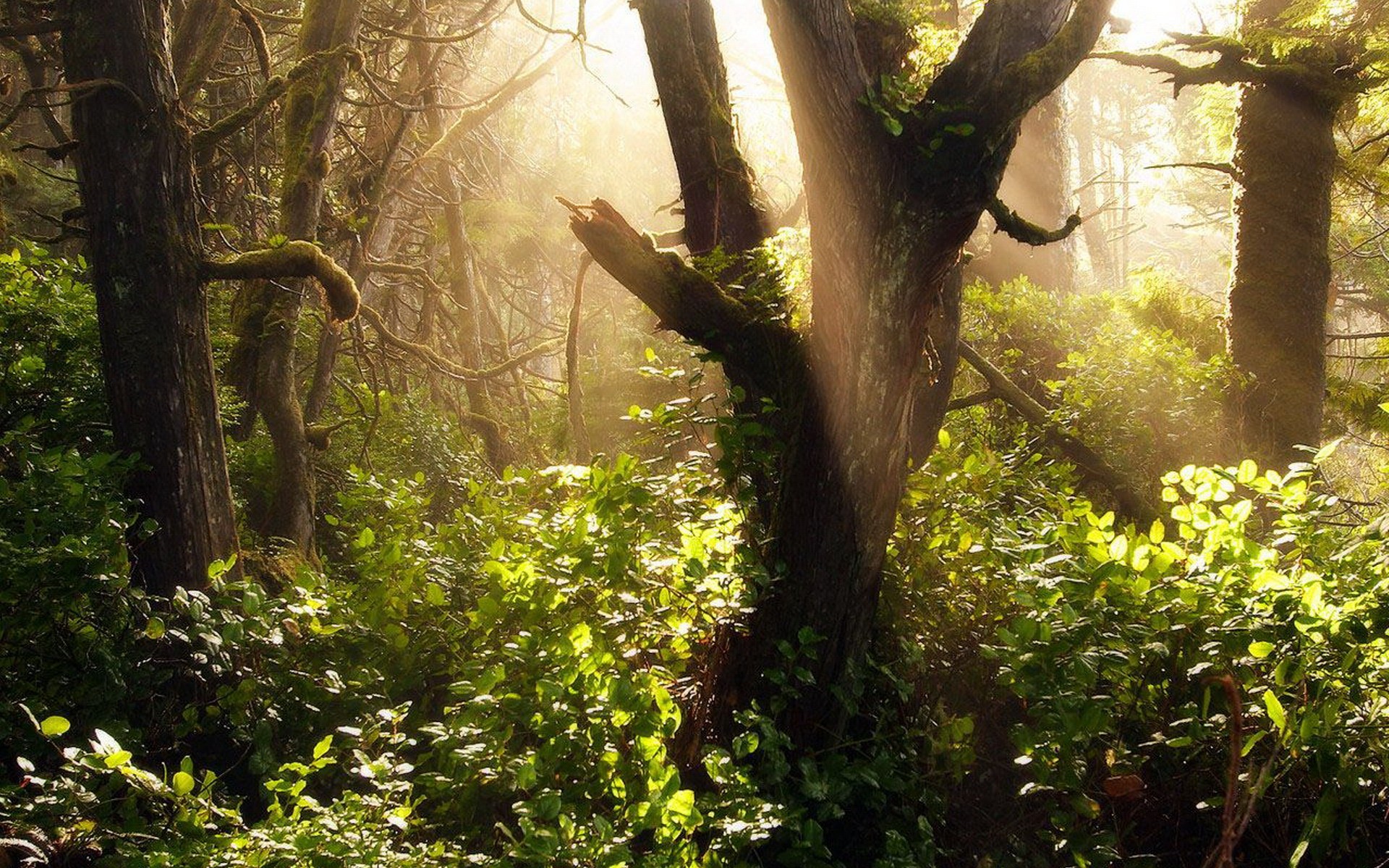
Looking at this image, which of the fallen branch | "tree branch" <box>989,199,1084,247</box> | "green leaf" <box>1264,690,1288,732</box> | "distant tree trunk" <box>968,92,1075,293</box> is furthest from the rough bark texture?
"distant tree trunk" <box>968,92,1075,293</box>

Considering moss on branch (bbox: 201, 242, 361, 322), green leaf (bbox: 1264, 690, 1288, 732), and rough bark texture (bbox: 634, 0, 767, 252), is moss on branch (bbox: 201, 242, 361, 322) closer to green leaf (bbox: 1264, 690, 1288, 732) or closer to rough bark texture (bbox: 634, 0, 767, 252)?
rough bark texture (bbox: 634, 0, 767, 252)

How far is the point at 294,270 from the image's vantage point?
501 centimetres

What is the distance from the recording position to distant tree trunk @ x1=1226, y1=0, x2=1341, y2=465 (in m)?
6.37

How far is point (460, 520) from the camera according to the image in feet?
15.5

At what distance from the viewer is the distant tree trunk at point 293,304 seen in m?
6.77

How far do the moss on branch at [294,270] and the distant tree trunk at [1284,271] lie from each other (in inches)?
259

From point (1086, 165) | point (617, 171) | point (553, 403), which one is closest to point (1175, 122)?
point (1086, 165)

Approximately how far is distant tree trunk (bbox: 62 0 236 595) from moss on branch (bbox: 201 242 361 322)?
21 cm

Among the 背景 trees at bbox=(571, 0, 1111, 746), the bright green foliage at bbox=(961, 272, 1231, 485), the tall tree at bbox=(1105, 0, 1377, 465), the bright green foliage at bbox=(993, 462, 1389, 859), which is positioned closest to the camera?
the bright green foliage at bbox=(993, 462, 1389, 859)

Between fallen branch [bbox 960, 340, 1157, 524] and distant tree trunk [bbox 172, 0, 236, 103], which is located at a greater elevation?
distant tree trunk [bbox 172, 0, 236, 103]

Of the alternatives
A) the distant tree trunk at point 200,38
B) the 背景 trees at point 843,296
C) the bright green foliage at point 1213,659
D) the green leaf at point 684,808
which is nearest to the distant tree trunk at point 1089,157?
the distant tree trunk at point 200,38

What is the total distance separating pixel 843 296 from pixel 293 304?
17.5ft

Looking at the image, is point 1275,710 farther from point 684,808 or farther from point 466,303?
point 466,303

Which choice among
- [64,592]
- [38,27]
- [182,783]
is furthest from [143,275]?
[182,783]
